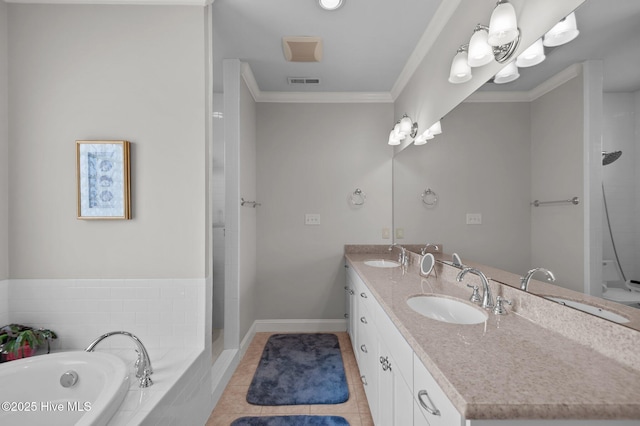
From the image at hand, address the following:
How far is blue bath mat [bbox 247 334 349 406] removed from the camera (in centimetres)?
A: 190

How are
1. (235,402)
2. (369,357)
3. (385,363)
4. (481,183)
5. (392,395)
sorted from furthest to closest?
(235,402) → (369,357) → (481,183) → (385,363) → (392,395)

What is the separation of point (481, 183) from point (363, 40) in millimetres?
1406

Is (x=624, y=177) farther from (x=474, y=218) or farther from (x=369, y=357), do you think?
(x=369, y=357)

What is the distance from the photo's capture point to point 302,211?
9.78 ft

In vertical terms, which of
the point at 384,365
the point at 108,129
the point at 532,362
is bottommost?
the point at 384,365

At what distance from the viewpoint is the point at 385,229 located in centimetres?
295

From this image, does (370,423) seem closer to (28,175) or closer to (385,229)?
(385,229)

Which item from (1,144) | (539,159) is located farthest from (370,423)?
(1,144)

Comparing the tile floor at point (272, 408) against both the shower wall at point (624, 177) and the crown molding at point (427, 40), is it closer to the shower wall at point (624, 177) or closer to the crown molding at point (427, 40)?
the shower wall at point (624, 177)

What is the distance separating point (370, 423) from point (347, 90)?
112 inches

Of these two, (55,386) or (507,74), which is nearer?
(507,74)

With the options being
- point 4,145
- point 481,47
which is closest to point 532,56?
point 481,47

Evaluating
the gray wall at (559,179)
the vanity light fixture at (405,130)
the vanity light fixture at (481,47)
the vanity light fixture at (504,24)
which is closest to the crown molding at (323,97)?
the vanity light fixture at (405,130)

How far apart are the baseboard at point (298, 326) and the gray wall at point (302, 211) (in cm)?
6
